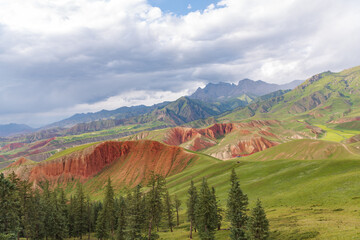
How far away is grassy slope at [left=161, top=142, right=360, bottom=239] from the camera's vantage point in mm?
32562

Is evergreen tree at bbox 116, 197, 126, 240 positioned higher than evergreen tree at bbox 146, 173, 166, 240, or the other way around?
evergreen tree at bbox 146, 173, 166, 240

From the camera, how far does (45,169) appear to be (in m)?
175

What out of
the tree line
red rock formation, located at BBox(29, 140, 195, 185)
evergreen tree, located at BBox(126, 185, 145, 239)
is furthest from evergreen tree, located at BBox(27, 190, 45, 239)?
red rock formation, located at BBox(29, 140, 195, 185)

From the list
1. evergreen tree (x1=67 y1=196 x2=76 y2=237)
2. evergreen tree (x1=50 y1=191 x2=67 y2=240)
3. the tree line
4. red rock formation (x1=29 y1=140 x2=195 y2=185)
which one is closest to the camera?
the tree line

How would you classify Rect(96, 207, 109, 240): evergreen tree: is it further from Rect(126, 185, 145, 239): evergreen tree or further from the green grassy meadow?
Rect(126, 185, 145, 239): evergreen tree

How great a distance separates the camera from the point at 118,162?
17625 cm

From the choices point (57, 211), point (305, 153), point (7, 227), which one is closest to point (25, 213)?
point (57, 211)

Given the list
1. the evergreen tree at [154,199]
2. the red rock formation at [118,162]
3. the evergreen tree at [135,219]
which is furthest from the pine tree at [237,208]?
the red rock formation at [118,162]

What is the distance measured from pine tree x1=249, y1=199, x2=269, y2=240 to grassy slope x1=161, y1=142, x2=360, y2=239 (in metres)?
6.13

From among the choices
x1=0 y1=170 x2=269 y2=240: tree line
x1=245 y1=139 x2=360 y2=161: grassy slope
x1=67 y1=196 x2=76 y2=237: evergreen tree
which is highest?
x1=0 y1=170 x2=269 y2=240: tree line

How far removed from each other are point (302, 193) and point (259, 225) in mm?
40688

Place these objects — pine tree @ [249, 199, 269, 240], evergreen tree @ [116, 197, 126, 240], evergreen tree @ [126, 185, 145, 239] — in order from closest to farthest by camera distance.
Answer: pine tree @ [249, 199, 269, 240]
evergreen tree @ [126, 185, 145, 239]
evergreen tree @ [116, 197, 126, 240]

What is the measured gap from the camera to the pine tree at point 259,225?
92.1ft

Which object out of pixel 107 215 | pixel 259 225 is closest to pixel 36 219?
pixel 107 215
